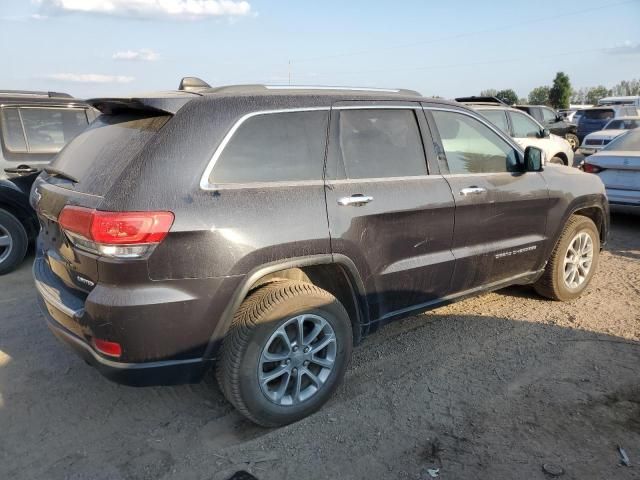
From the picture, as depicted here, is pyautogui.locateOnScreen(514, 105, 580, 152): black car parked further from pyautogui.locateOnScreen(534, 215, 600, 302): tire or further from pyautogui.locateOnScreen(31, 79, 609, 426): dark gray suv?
pyautogui.locateOnScreen(31, 79, 609, 426): dark gray suv

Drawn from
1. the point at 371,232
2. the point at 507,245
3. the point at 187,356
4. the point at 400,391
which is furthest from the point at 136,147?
the point at 507,245

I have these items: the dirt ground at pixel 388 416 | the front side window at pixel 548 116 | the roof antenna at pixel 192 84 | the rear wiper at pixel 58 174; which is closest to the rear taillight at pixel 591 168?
the dirt ground at pixel 388 416

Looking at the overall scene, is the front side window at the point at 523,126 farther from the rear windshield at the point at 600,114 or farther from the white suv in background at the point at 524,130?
the rear windshield at the point at 600,114

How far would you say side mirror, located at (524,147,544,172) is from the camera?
404 centimetres

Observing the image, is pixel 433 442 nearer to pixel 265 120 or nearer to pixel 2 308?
pixel 265 120

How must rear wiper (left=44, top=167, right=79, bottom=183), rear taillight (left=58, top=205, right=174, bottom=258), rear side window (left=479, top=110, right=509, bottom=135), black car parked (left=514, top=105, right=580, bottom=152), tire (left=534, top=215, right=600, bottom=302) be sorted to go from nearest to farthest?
1. rear taillight (left=58, top=205, right=174, bottom=258)
2. rear wiper (left=44, top=167, right=79, bottom=183)
3. tire (left=534, top=215, right=600, bottom=302)
4. rear side window (left=479, top=110, right=509, bottom=135)
5. black car parked (left=514, top=105, right=580, bottom=152)

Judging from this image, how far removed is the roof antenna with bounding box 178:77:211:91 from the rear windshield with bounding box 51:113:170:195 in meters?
0.44

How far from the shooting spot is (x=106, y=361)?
2.60 meters

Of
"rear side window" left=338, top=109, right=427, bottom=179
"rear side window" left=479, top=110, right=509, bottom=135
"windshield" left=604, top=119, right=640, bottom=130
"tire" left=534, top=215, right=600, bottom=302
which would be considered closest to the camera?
"rear side window" left=338, top=109, right=427, bottom=179

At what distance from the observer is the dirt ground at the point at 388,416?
8.68 ft

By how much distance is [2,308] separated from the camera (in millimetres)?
4602

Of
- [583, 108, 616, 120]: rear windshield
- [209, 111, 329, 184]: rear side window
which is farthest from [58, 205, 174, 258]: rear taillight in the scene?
[583, 108, 616, 120]: rear windshield

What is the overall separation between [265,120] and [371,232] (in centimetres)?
91

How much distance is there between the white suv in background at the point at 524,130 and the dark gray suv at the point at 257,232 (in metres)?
6.63
